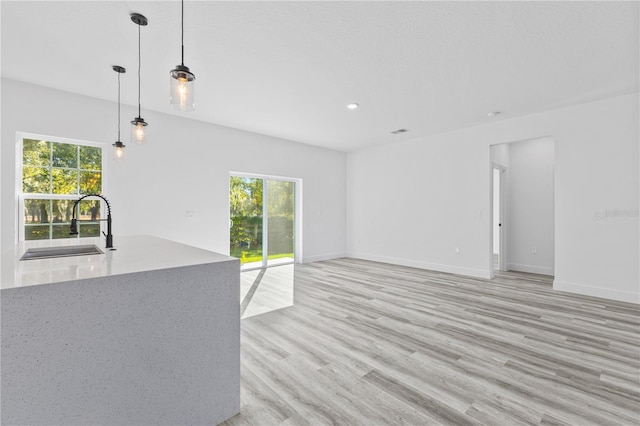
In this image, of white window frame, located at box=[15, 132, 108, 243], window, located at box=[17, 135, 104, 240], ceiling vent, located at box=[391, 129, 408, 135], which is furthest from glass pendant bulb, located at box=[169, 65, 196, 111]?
ceiling vent, located at box=[391, 129, 408, 135]

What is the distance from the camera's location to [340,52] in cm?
290

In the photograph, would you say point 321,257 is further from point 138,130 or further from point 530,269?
point 138,130

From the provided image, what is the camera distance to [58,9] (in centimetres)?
229

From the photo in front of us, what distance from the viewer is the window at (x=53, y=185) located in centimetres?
366

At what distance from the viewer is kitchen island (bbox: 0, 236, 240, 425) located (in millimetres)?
1127

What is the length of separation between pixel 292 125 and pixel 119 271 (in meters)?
4.43

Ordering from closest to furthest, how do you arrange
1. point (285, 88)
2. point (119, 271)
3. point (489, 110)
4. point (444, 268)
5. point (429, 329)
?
point (119, 271) → point (429, 329) → point (285, 88) → point (489, 110) → point (444, 268)

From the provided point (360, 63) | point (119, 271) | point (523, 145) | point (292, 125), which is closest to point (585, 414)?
point (119, 271)

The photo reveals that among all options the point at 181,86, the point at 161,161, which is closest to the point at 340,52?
the point at 181,86

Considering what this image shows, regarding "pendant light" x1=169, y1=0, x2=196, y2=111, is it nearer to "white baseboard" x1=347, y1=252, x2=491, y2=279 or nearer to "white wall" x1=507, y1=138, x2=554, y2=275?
"white baseboard" x1=347, y1=252, x2=491, y2=279

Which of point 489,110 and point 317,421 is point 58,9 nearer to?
point 317,421

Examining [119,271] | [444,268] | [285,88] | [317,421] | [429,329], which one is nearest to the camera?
[119,271]

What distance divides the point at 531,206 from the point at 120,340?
701cm

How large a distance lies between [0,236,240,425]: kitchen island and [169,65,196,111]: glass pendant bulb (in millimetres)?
985
